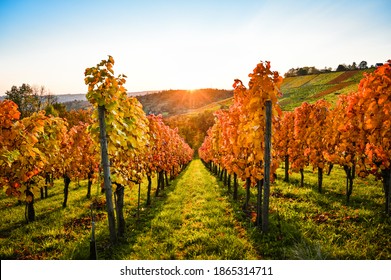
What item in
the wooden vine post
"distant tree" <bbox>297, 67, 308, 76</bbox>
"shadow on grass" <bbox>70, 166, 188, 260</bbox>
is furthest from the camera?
"distant tree" <bbox>297, 67, 308, 76</bbox>

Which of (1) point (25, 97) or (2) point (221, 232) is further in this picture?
(1) point (25, 97)

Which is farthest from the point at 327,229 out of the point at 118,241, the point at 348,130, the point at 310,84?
the point at 310,84

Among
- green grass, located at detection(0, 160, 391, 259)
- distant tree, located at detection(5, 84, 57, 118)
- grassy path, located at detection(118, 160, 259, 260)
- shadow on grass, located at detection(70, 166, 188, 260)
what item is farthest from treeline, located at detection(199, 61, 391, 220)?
distant tree, located at detection(5, 84, 57, 118)

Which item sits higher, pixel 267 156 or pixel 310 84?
pixel 310 84

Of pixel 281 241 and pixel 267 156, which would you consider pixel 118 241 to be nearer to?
pixel 281 241

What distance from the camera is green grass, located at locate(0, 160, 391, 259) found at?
5.90 metres

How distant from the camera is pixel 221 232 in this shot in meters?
7.38

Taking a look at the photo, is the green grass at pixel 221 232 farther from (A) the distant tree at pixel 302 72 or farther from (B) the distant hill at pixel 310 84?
(A) the distant tree at pixel 302 72

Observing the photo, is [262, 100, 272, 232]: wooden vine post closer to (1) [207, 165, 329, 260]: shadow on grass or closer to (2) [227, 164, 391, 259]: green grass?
(1) [207, 165, 329, 260]: shadow on grass

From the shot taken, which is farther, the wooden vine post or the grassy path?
the wooden vine post

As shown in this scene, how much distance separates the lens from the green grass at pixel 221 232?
5.90 metres

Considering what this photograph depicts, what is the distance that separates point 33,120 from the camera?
20.8 feet
